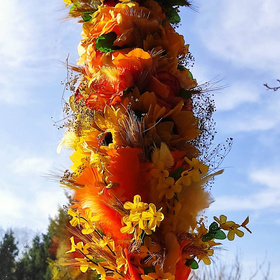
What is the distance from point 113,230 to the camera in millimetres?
2160

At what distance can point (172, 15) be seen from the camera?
2777mm

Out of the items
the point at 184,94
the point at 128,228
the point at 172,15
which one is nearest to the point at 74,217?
the point at 128,228

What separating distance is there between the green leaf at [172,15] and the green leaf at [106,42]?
0.50m

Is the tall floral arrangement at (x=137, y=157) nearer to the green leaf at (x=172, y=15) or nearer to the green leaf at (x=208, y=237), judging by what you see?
the green leaf at (x=208, y=237)

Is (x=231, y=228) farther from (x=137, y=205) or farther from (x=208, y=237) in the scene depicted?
(x=137, y=205)

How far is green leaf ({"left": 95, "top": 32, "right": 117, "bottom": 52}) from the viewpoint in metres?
2.44

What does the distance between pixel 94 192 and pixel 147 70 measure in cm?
74

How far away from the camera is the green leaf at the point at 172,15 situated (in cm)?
277

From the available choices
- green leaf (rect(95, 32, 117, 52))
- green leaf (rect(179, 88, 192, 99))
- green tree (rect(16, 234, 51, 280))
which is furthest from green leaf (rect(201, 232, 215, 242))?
green tree (rect(16, 234, 51, 280))

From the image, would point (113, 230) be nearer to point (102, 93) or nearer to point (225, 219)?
point (225, 219)

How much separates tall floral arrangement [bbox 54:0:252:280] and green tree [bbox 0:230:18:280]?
984 cm

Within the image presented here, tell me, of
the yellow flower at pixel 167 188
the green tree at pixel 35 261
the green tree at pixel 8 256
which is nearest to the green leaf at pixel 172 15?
the yellow flower at pixel 167 188

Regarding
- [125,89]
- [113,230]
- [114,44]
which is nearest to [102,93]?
[125,89]

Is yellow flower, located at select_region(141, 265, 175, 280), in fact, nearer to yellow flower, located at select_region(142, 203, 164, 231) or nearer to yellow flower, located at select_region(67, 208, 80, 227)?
yellow flower, located at select_region(142, 203, 164, 231)
